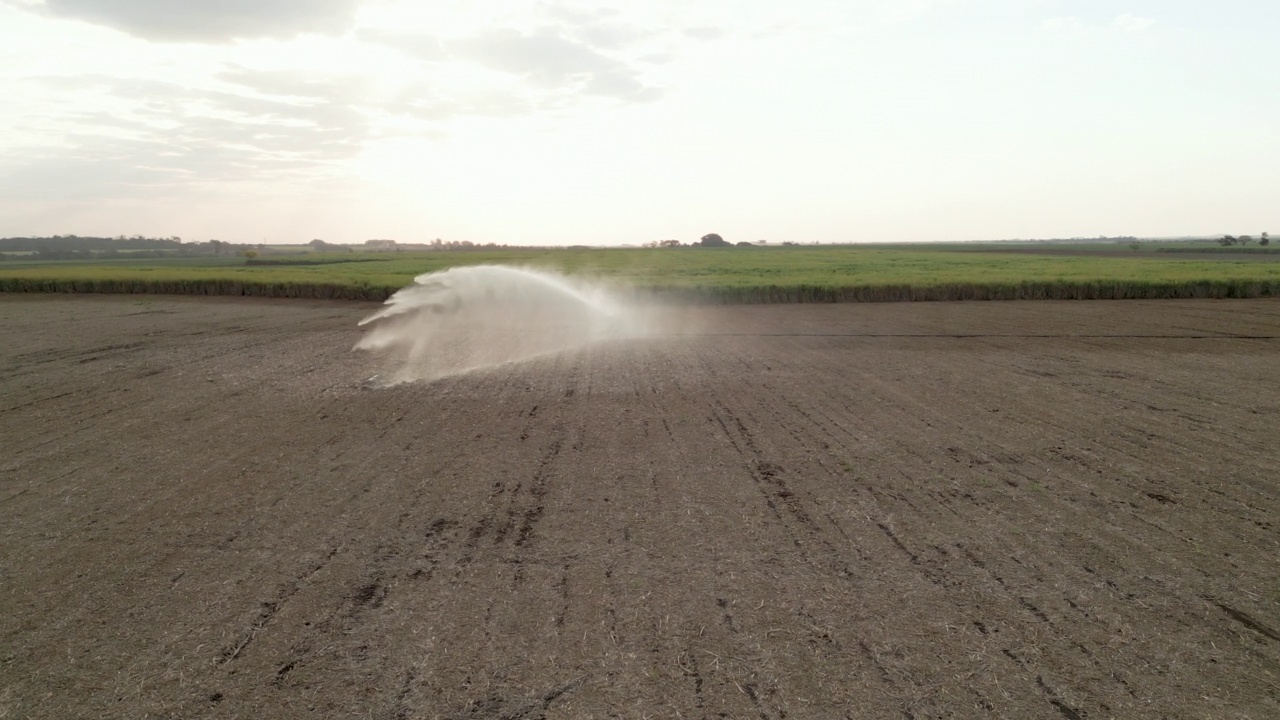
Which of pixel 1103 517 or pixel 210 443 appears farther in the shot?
pixel 210 443

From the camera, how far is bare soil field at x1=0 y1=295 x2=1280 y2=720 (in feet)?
13.6

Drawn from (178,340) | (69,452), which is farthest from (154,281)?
(69,452)

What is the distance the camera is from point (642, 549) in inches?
233

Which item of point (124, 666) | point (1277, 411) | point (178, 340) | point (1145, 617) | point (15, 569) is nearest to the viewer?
point (124, 666)

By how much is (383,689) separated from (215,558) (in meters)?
2.76

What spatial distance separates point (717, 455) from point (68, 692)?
640 cm

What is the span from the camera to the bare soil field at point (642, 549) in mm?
4148

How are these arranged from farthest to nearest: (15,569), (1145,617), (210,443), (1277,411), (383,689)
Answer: (1277,411), (210,443), (15,569), (1145,617), (383,689)

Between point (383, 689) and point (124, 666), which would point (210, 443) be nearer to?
point (124, 666)

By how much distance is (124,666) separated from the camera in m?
4.37

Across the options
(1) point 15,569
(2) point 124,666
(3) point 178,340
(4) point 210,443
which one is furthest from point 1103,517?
(3) point 178,340

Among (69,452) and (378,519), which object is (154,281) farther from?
(378,519)

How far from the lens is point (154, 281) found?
34.5 m

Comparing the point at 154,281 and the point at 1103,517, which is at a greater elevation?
→ the point at 154,281
